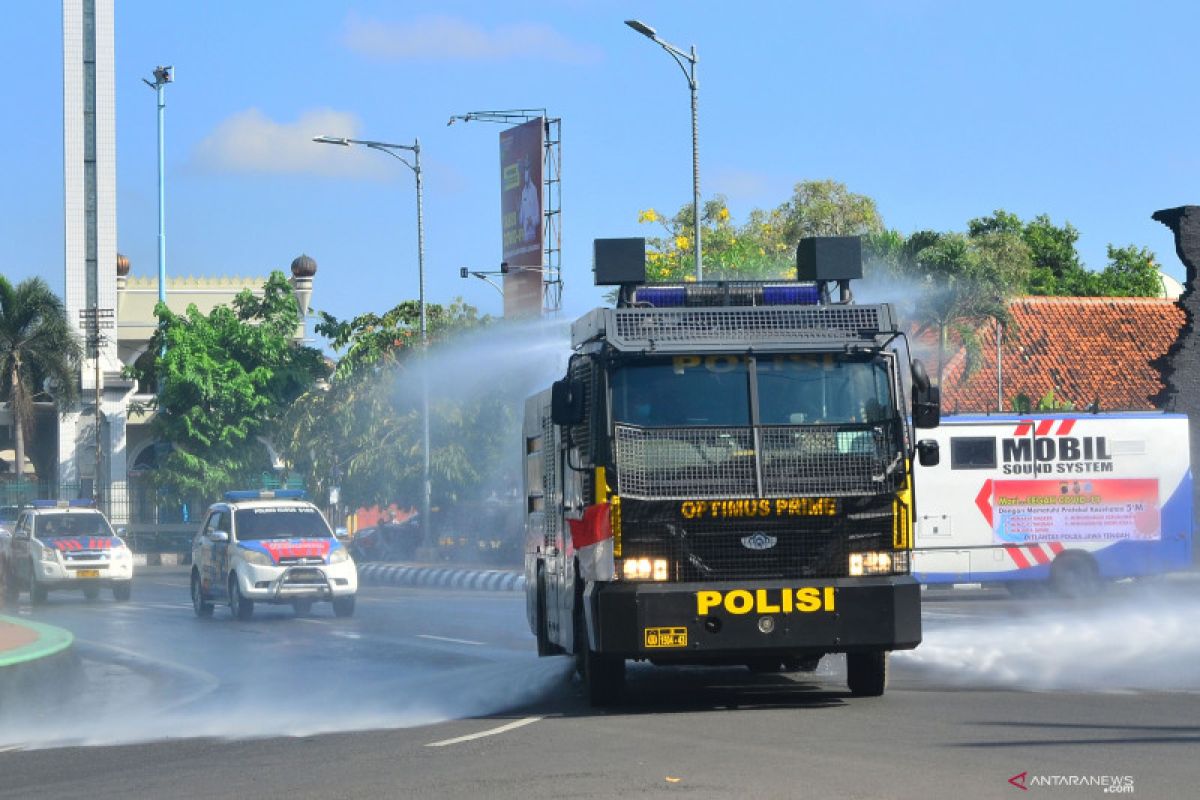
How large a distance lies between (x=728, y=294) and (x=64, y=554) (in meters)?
22.2

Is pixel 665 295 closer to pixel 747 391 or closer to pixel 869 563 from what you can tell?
pixel 747 391

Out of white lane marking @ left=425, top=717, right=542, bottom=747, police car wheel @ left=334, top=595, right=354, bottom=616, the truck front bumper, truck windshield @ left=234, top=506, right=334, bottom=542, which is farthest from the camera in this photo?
police car wheel @ left=334, top=595, right=354, bottom=616

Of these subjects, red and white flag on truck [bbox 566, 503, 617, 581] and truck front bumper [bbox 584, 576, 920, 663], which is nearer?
truck front bumper [bbox 584, 576, 920, 663]

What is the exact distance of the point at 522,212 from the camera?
55.2m

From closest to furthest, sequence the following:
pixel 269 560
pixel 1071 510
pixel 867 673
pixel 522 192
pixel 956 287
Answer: pixel 867 673, pixel 269 560, pixel 1071 510, pixel 956 287, pixel 522 192

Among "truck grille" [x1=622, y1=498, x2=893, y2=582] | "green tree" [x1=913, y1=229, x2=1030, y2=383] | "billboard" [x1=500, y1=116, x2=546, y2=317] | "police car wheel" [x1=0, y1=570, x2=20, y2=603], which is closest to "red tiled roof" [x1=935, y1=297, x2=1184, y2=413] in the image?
"green tree" [x1=913, y1=229, x2=1030, y2=383]

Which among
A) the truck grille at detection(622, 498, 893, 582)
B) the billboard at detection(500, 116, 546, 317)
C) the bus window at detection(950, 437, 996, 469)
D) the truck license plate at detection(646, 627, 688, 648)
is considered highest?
the billboard at detection(500, 116, 546, 317)

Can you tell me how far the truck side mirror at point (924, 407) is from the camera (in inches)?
498

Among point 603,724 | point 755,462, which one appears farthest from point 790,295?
point 603,724

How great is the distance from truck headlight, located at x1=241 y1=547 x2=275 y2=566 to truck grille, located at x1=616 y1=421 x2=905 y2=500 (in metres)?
15.9

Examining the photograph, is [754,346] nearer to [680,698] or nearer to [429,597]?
[680,698]

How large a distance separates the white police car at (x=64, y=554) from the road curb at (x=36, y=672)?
52.3ft

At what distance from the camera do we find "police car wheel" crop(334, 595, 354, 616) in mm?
28422

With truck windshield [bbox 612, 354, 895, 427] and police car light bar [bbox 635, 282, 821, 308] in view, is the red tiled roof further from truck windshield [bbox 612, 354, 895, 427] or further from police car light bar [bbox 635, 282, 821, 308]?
truck windshield [bbox 612, 354, 895, 427]
